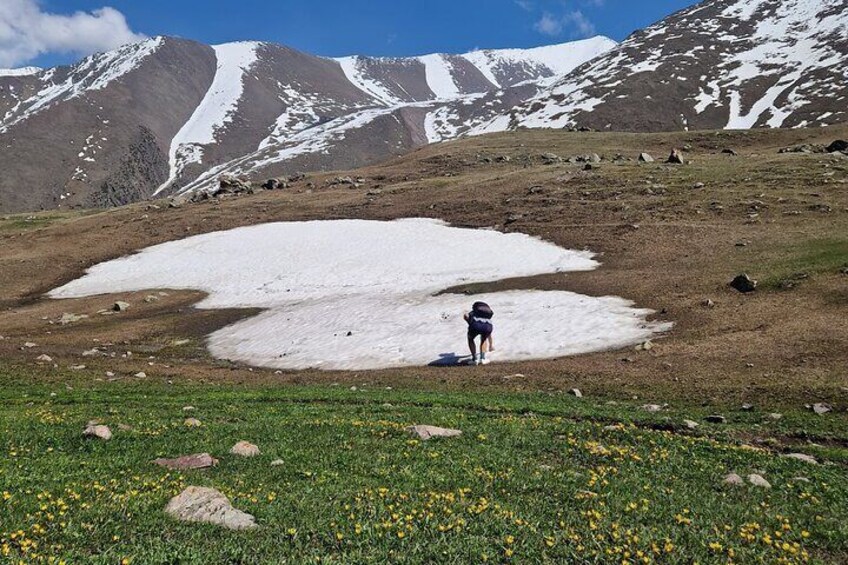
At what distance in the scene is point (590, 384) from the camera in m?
21.5

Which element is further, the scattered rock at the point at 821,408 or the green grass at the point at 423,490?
the scattered rock at the point at 821,408

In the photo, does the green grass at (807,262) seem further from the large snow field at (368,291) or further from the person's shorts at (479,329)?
the person's shorts at (479,329)

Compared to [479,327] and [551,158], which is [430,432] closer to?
[479,327]

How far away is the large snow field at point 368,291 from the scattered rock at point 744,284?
5.75 meters

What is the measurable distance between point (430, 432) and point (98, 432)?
809 cm

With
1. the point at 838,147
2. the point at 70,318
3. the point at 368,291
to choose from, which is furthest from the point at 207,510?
the point at 838,147

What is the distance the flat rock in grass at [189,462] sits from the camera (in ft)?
38.8

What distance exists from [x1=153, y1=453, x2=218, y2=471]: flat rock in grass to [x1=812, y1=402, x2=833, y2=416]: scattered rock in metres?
16.5

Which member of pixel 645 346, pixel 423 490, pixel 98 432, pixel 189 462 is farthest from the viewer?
pixel 645 346

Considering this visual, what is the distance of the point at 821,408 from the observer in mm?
16531

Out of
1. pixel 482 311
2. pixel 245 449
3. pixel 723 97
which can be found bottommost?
pixel 482 311

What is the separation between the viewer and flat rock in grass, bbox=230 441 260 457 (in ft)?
41.9

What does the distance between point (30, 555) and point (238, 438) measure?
6.90 metres

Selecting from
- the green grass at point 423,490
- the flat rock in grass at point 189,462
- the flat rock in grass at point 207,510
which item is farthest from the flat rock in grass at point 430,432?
the flat rock in grass at point 207,510
